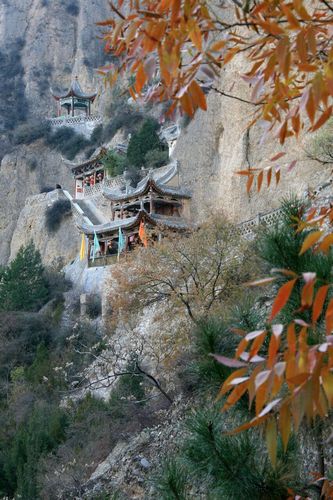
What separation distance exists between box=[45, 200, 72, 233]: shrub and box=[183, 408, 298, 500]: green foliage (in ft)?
106

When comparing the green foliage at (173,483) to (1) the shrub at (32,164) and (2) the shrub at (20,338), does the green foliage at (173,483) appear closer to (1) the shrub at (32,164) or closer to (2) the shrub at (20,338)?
(2) the shrub at (20,338)

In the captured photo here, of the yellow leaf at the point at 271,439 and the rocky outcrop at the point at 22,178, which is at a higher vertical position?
the yellow leaf at the point at 271,439

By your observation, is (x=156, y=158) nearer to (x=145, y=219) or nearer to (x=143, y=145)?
(x=143, y=145)

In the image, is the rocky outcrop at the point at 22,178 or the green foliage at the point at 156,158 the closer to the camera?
the green foliage at the point at 156,158

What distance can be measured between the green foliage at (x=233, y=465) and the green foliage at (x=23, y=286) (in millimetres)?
21841

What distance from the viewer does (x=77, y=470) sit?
12.0m

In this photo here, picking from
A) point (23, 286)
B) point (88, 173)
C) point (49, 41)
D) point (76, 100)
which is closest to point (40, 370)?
point (23, 286)

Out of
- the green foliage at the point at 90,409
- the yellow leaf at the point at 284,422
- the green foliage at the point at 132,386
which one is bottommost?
the green foliage at the point at 90,409

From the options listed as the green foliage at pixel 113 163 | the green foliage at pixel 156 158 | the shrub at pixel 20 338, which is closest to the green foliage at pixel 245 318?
the shrub at pixel 20 338

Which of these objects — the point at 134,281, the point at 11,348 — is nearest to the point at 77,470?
the point at 134,281

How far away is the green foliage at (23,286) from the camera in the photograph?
25.6 metres

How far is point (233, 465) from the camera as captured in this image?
3727 mm

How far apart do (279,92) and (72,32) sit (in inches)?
2241

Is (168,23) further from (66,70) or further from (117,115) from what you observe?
(66,70)
